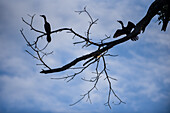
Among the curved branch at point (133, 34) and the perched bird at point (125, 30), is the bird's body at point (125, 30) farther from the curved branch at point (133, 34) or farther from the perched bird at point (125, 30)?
the curved branch at point (133, 34)

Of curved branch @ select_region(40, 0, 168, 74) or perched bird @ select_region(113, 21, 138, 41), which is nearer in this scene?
curved branch @ select_region(40, 0, 168, 74)

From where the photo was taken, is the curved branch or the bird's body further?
the bird's body

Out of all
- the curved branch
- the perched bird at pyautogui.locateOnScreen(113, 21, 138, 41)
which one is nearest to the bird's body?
the perched bird at pyautogui.locateOnScreen(113, 21, 138, 41)

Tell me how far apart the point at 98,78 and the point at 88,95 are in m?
0.38

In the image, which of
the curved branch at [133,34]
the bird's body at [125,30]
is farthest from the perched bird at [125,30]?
the curved branch at [133,34]

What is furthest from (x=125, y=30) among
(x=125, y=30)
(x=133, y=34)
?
(x=133, y=34)

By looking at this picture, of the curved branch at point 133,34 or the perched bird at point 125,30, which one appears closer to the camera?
the curved branch at point 133,34

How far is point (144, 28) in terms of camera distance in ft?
10.5

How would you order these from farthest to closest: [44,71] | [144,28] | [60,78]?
[144,28] → [60,78] → [44,71]

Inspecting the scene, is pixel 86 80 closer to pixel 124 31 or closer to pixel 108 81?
pixel 108 81

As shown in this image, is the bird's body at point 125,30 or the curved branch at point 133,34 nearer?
the curved branch at point 133,34

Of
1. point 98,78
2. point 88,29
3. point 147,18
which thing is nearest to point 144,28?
point 147,18

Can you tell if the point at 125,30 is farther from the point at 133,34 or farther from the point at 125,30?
the point at 133,34

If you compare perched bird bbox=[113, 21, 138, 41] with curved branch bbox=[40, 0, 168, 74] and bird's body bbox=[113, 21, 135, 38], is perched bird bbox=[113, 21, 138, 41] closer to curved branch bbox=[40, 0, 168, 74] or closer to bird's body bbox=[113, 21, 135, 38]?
bird's body bbox=[113, 21, 135, 38]
